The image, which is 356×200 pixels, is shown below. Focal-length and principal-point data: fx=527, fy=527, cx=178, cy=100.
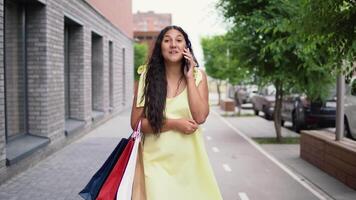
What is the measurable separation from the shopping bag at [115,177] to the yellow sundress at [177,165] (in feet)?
0.31

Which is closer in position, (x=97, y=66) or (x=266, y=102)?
(x=97, y=66)

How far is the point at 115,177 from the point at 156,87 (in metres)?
0.54

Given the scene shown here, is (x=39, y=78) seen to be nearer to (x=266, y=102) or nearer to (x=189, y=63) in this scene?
(x=189, y=63)

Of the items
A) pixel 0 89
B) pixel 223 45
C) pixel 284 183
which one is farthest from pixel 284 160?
pixel 0 89

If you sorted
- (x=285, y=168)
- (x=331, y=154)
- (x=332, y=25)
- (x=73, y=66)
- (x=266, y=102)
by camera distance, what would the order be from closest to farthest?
(x=332, y=25)
(x=331, y=154)
(x=285, y=168)
(x=73, y=66)
(x=266, y=102)

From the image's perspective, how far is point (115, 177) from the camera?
2.85 meters

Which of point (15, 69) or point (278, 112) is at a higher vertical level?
point (15, 69)

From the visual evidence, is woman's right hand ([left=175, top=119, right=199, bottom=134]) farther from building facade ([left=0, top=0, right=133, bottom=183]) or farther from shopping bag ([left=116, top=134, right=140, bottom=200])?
building facade ([left=0, top=0, right=133, bottom=183])

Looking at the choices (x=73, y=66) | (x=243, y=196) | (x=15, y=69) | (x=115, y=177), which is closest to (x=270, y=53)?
(x=73, y=66)

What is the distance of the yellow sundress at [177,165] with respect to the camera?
280 cm

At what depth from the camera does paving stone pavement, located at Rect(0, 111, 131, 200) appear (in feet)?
22.6

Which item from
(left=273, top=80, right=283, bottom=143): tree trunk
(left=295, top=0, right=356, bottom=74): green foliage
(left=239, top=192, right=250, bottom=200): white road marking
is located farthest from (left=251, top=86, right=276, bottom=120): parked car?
(left=295, top=0, right=356, bottom=74): green foliage

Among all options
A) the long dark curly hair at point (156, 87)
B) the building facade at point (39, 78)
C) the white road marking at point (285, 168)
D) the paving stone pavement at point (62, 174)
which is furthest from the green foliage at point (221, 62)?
the long dark curly hair at point (156, 87)

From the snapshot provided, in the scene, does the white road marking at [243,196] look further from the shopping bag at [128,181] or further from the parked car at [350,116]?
the parked car at [350,116]
